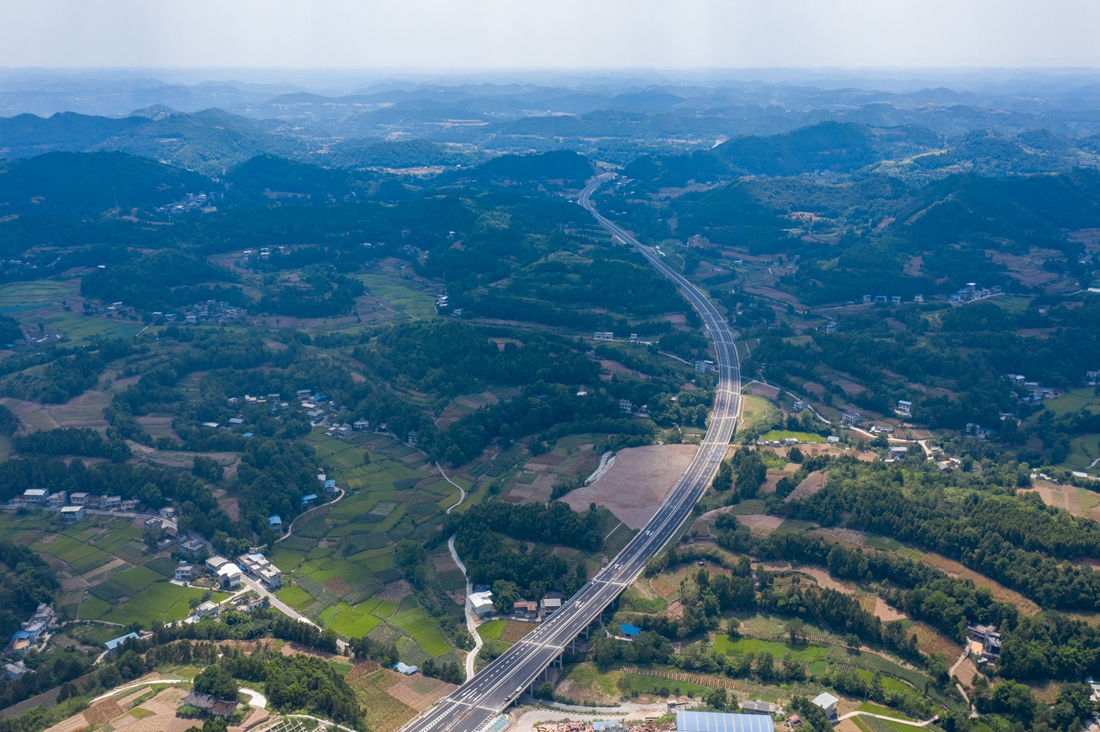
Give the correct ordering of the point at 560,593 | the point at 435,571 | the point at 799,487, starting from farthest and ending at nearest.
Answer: the point at 799,487 < the point at 435,571 < the point at 560,593

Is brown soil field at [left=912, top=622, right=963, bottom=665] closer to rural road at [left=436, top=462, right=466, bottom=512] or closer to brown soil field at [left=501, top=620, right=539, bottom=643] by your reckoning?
brown soil field at [left=501, top=620, right=539, bottom=643]

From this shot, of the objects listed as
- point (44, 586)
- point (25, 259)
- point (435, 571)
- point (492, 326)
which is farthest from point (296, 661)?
point (25, 259)

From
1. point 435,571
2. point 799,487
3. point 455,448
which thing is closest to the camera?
point 435,571

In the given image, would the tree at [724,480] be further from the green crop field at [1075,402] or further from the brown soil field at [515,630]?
the green crop field at [1075,402]

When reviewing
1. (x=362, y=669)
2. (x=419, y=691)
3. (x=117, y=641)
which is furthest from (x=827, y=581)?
(x=117, y=641)

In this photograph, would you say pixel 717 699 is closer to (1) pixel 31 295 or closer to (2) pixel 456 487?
(2) pixel 456 487

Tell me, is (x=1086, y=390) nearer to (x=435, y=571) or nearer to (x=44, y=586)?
(x=435, y=571)

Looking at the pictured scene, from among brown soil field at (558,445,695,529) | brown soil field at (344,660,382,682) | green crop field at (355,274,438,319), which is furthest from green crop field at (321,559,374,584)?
green crop field at (355,274,438,319)
